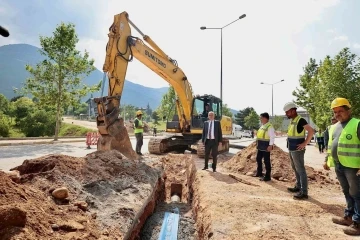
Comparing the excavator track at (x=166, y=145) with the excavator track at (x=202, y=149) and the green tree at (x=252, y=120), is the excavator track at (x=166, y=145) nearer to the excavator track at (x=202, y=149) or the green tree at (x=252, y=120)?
the excavator track at (x=202, y=149)

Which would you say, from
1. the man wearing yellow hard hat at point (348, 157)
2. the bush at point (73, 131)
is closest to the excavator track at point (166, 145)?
the man wearing yellow hard hat at point (348, 157)

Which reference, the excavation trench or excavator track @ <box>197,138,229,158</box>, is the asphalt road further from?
the excavation trench

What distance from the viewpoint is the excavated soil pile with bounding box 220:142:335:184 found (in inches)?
318

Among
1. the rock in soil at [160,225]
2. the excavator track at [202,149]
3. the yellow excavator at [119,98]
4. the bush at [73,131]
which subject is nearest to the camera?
the rock in soil at [160,225]

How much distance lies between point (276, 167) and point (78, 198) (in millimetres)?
5870

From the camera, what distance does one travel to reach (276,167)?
8.45 metres

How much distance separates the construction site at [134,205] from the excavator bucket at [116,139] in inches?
47.9

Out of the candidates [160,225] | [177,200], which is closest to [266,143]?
[177,200]

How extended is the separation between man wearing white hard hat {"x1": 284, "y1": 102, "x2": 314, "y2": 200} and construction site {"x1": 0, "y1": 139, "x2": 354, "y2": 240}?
32 cm

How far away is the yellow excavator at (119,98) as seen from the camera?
816 centimetres

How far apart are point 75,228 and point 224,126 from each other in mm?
12583

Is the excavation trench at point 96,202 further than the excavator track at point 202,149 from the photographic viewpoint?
No

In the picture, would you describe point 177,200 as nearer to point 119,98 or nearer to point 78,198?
point 119,98

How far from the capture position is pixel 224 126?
50.9 feet
